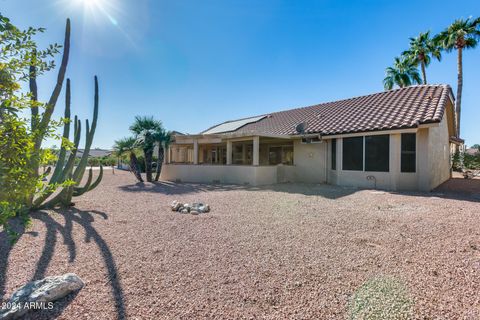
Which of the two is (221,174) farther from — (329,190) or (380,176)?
(380,176)

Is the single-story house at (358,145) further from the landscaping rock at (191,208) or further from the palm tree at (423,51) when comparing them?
the palm tree at (423,51)

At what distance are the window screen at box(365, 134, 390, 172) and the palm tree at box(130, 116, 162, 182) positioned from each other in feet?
44.8

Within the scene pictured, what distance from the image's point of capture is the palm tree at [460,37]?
20.4 meters

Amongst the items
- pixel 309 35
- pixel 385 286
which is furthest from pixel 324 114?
pixel 385 286

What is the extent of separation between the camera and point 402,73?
25.4 metres

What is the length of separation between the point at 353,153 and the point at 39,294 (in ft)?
42.7

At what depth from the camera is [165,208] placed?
7621 millimetres

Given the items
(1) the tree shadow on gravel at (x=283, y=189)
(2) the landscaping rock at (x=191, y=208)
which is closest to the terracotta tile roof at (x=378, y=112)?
(1) the tree shadow on gravel at (x=283, y=189)

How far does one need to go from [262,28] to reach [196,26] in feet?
13.2

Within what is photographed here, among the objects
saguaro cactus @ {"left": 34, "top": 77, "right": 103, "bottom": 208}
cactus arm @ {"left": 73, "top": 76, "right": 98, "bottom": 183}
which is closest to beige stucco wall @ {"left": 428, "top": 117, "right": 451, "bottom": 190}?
cactus arm @ {"left": 73, "top": 76, "right": 98, "bottom": 183}

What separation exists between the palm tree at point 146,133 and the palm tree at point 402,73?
2723cm

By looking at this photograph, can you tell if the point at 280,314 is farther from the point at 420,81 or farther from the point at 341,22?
the point at 420,81

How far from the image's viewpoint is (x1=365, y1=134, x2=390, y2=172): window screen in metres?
11.0

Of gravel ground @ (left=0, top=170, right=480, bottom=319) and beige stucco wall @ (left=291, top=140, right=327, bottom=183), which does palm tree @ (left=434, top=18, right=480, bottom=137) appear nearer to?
beige stucco wall @ (left=291, top=140, right=327, bottom=183)
